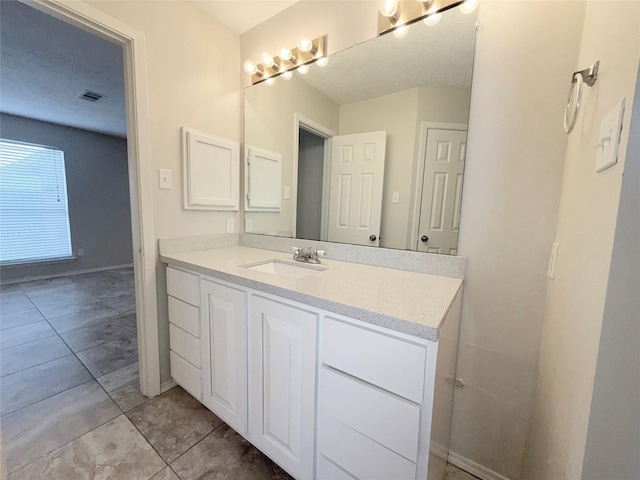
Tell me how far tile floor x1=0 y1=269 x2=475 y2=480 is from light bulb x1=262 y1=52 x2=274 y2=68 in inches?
86.9

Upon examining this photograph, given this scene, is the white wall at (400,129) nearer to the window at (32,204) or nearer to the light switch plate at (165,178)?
the light switch plate at (165,178)

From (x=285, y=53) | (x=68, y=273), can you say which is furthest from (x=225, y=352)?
(x=68, y=273)

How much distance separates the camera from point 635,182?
0.46 metres

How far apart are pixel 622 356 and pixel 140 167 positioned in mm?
1918

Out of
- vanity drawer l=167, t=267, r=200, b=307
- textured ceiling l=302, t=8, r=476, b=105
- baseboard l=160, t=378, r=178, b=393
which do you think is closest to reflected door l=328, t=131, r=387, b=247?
textured ceiling l=302, t=8, r=476, b=105

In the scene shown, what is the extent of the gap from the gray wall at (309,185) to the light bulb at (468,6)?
2.83 ft

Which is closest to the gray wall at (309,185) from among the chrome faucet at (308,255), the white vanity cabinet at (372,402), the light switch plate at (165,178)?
the chrome faucet at (308,255)

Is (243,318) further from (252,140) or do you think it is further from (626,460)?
(252,140)

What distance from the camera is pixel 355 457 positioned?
84 centimetres

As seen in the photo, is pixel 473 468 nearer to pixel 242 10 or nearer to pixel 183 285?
pixel 183 285

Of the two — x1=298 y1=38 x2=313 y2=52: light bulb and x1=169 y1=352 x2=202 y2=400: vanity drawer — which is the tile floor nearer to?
x1=169 y1=352 x2=202 y2=400: vanity drawer

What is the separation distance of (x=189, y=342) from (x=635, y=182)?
178 cm

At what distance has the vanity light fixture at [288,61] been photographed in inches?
58.9

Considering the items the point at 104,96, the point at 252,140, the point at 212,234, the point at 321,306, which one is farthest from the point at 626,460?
the point at 104,96
